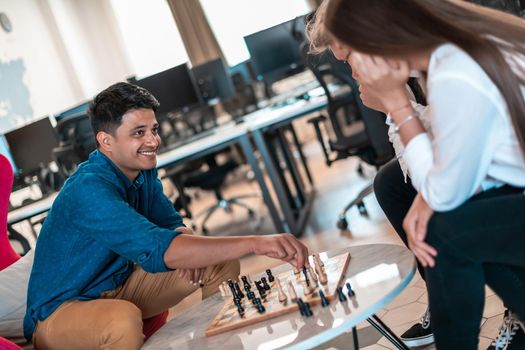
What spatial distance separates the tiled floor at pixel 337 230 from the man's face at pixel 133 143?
908 millimetres

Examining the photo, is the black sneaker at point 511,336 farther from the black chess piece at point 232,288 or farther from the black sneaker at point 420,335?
the black chess piece at point 232,288

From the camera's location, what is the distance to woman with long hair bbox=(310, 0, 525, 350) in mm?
1230

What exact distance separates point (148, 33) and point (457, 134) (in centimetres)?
845

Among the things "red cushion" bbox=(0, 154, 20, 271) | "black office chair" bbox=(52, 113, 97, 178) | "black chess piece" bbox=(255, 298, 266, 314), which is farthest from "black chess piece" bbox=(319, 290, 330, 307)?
"black office chair" bbox=(52, 113, 97, 178)

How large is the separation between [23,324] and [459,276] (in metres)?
1.35

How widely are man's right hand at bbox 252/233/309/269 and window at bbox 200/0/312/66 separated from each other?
7736 millimetres

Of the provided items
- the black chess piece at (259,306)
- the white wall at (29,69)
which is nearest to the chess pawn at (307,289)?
the black chess piece at (259,306)

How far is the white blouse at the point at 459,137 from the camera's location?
121cm

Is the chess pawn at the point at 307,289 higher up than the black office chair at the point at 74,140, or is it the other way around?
the black office chair at the point at 74,140

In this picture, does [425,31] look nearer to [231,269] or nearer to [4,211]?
[231,269]

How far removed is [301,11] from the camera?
9188mm

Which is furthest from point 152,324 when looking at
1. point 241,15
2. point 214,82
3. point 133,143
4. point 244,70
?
point 241,15

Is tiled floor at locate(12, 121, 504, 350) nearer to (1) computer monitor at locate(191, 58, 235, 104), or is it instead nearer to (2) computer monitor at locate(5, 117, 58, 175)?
(1) computer monitor at locate(191, 58, 235, 104)

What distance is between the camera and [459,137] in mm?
1210
